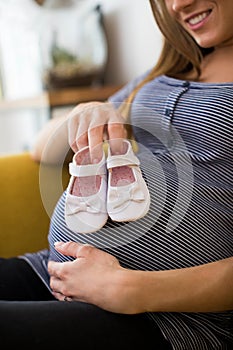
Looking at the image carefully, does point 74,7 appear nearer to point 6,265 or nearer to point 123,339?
point 6,265

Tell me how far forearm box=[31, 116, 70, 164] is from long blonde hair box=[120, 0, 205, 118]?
0.16 m

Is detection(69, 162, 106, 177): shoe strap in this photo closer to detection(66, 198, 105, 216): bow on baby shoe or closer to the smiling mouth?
detection(66, 198, 105, 216): bow on baby shoe

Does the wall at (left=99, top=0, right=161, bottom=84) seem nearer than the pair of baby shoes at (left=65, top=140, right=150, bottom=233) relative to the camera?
No

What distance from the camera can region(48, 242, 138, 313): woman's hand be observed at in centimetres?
68

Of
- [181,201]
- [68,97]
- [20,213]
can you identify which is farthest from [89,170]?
[68,97]

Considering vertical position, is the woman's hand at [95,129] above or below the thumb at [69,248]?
above

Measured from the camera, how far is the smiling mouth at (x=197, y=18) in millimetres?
925

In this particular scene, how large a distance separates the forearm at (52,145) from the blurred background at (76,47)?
0.66 meters

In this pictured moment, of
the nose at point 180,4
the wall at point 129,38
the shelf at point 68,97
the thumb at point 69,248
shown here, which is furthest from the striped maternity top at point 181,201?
the shelf at point 68,97

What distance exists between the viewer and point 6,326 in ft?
2.06

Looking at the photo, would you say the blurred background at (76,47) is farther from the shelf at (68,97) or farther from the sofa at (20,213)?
the sofa at (20,213)

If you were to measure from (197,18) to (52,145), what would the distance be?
0.36 metres

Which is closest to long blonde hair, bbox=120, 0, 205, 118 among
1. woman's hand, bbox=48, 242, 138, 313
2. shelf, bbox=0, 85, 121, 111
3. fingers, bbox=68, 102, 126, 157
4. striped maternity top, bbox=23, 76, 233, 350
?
striped maternity top, bbox=23, 76, 233, 350

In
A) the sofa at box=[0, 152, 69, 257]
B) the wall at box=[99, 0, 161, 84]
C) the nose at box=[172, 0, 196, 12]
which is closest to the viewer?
the nose at box=[172, 0, 196, 12]
